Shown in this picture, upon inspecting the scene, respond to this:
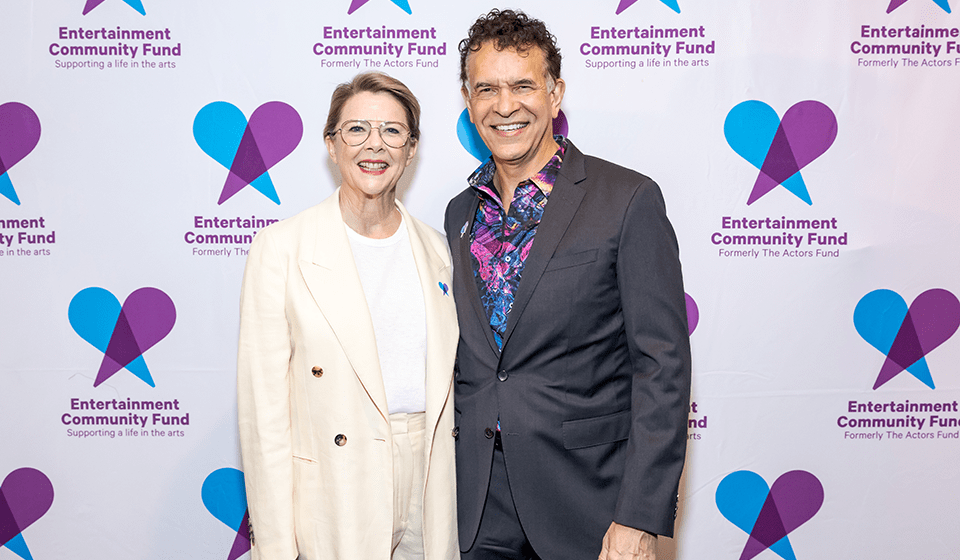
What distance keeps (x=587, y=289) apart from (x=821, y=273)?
1.48 meters

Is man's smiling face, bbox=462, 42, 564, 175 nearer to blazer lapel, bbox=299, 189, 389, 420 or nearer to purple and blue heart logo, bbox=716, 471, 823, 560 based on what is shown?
blazer lapel, bbox=299, 189, 389, 420

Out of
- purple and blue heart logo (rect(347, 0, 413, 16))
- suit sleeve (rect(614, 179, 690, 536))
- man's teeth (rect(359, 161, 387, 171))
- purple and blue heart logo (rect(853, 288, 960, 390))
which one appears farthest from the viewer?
purple and blue heart logo (rect(853, 288, 960, 390))

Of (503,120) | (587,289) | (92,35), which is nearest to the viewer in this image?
(587,289)

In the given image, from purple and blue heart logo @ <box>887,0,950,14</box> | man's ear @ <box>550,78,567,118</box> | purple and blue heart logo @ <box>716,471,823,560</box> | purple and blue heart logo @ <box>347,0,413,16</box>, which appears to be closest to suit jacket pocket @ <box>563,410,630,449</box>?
man's ear @ <box>550,78,567,118</box>

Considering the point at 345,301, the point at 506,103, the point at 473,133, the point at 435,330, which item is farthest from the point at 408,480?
the point at 473,133

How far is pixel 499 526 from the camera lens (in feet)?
5.58

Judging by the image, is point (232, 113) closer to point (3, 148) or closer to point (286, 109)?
point (286, 109)

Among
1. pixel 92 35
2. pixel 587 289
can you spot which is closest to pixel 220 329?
pixel 92 35

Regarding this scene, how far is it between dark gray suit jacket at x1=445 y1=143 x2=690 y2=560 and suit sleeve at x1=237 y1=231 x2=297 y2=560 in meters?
0.50

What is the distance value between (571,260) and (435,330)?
1.42 feet

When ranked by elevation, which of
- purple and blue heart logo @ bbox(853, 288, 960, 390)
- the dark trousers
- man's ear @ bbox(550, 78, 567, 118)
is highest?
man's ear @ bbox(550, 78, 567, 118)

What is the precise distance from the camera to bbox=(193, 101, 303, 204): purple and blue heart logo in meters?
2.47

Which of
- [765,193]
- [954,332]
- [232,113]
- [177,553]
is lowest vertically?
[177,553]

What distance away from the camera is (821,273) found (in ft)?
8.32
